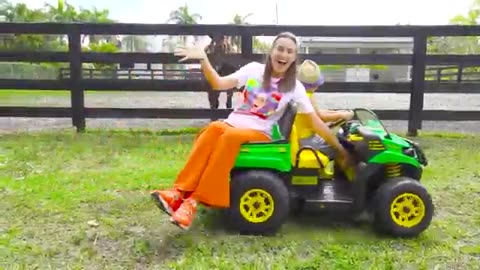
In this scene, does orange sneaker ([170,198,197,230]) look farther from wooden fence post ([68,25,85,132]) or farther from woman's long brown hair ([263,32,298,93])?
wooden fence post ([68,25,85,132])

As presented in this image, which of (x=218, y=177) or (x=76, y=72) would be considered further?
(x=76, y=72)

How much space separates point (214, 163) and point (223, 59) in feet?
10.9

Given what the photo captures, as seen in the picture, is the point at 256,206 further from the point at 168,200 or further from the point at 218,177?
the point at 168,200

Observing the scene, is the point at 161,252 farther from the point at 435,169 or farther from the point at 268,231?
the point at 435,169

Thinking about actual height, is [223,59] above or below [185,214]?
above

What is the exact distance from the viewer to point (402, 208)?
104 inches

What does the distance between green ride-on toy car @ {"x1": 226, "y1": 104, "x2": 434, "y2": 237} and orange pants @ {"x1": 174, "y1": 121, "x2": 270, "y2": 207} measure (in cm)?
6

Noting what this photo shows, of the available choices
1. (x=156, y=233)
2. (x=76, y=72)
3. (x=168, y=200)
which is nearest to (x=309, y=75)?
(x=168, y=200)

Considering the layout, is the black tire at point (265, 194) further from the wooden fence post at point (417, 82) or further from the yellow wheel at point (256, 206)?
the wooden fence post at point (417, 82)

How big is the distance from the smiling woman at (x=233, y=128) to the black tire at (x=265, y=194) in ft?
0.20

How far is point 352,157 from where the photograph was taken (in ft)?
9.30

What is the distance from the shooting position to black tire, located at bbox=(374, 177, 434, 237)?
262 centimetres

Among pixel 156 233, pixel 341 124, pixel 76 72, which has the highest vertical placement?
pixel 76 72

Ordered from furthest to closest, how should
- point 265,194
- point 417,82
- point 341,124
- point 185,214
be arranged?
point 417,82
point 341,124
point 265,194
point 185,214
